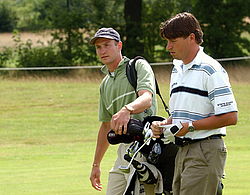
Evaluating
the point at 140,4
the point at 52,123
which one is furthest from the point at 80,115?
the point at 140,4

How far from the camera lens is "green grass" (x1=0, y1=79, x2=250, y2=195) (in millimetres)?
9234

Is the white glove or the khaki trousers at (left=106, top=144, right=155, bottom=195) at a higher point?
the white glove

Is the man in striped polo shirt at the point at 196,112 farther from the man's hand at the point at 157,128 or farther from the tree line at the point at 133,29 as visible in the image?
the tree line at the point at 133,29

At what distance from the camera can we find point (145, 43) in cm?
3291

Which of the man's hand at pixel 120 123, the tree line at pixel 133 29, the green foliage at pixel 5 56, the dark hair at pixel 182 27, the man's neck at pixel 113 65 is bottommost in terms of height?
the green foliage at pixel 5 56

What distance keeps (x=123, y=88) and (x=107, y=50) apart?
12.6 inches

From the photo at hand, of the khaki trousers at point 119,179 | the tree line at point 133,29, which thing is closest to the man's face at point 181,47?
the khaki trousers at point 119,179

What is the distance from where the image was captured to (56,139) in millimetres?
17547

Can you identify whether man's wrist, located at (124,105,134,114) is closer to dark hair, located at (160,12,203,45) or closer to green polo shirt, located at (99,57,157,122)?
green polo shirt, located at (99,57,157,122)

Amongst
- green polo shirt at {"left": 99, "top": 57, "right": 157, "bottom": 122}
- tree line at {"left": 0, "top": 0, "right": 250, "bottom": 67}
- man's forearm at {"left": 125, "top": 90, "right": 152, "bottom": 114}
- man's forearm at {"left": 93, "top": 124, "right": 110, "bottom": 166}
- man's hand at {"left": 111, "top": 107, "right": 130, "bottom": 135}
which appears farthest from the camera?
tree line at {"left": 0, "top": 0, "right": 250, "bottom": 67}

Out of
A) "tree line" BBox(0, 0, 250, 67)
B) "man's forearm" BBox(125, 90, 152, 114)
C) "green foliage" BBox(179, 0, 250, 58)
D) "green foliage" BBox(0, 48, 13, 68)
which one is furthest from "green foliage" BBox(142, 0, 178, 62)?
"man's forearm" BBox(125, 90, 152, 114)

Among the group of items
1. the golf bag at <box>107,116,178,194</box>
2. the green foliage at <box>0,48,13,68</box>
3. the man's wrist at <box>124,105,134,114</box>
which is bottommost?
the green foliage at <box>0,48,13,68</box>

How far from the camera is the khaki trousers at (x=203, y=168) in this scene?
Result: 4.62m

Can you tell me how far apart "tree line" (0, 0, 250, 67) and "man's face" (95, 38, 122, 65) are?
83.6 ft
